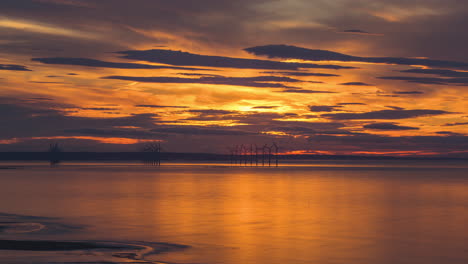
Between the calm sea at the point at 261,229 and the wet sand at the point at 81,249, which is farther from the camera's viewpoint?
the calm sea at the point at 261,229

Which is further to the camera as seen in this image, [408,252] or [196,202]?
[196,202]

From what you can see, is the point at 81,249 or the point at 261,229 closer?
the point at 81,249

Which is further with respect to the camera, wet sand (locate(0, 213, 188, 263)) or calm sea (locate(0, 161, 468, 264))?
Answer: calm sea (locate(0, 161, 468, 264))

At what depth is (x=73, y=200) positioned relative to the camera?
219ft

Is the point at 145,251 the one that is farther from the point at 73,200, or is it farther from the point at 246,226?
the point at 73,200

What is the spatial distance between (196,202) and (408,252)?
119 feet

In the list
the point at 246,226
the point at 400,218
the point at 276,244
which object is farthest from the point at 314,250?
the point at 400,218

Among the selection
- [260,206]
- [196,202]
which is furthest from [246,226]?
[196,202]

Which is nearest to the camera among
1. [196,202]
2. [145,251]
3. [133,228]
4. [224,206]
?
[145,251]

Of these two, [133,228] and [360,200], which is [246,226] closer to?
[133,228]

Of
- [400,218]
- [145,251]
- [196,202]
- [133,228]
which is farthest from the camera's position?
[196,202]

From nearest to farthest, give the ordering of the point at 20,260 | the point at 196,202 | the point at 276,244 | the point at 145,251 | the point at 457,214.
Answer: the point at 20,260
the point at 145,251
the point at 276,244
the point at 457,214
the point at 196,202

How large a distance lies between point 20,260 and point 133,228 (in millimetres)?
14483

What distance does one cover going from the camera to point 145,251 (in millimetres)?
29578
